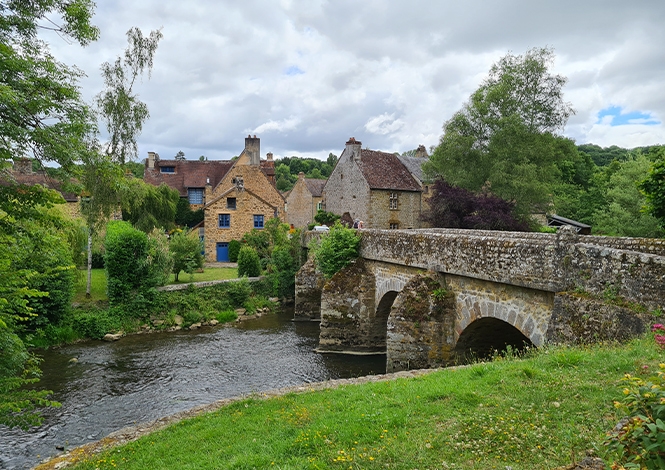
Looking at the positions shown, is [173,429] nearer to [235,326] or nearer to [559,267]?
[559,267]

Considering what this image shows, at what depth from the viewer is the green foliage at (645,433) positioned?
8.24ft

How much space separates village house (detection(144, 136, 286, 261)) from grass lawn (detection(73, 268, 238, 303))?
4.16 meters

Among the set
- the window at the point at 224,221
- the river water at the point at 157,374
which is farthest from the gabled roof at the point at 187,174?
the river water at the point at 157,374

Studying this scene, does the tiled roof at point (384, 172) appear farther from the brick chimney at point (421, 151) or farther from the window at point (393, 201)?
the brick chimney at point (421, 151)

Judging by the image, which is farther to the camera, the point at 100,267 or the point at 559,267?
the point at 100,267

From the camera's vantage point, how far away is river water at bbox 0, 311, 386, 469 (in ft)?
34.6

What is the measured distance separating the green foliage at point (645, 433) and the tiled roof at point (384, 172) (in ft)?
103

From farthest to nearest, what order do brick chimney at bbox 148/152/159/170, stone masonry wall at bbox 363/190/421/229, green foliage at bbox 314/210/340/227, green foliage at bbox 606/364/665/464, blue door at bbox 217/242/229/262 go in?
brick chimney at bbox 148/152/159/170, green foliage at bbox 314/210/340/227, stone masonry wall at bbox 363/190/421/229, blue door at bbox 217/242/229/262, green foliage at bbox 606/364/665/464

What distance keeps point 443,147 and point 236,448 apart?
26379 millimetres

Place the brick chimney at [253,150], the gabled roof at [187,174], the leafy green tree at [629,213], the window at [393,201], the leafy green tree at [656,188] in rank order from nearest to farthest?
the leafy green tree at [656,188] < the leafy green tree at [629,213] < the window at [393,201] < the brick chimney at [253,150] < the gabled roof at [187,174]

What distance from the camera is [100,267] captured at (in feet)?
94.2

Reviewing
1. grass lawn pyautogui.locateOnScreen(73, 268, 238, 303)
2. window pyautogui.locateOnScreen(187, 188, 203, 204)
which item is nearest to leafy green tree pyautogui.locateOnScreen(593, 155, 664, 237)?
grass lawn pyautogui.locateOnScreen(73, 268, 238, 303)

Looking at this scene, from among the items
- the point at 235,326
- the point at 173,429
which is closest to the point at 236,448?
the point at 173,429

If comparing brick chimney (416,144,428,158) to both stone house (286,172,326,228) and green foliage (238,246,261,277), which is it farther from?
green foliage (238,246,261,277)
